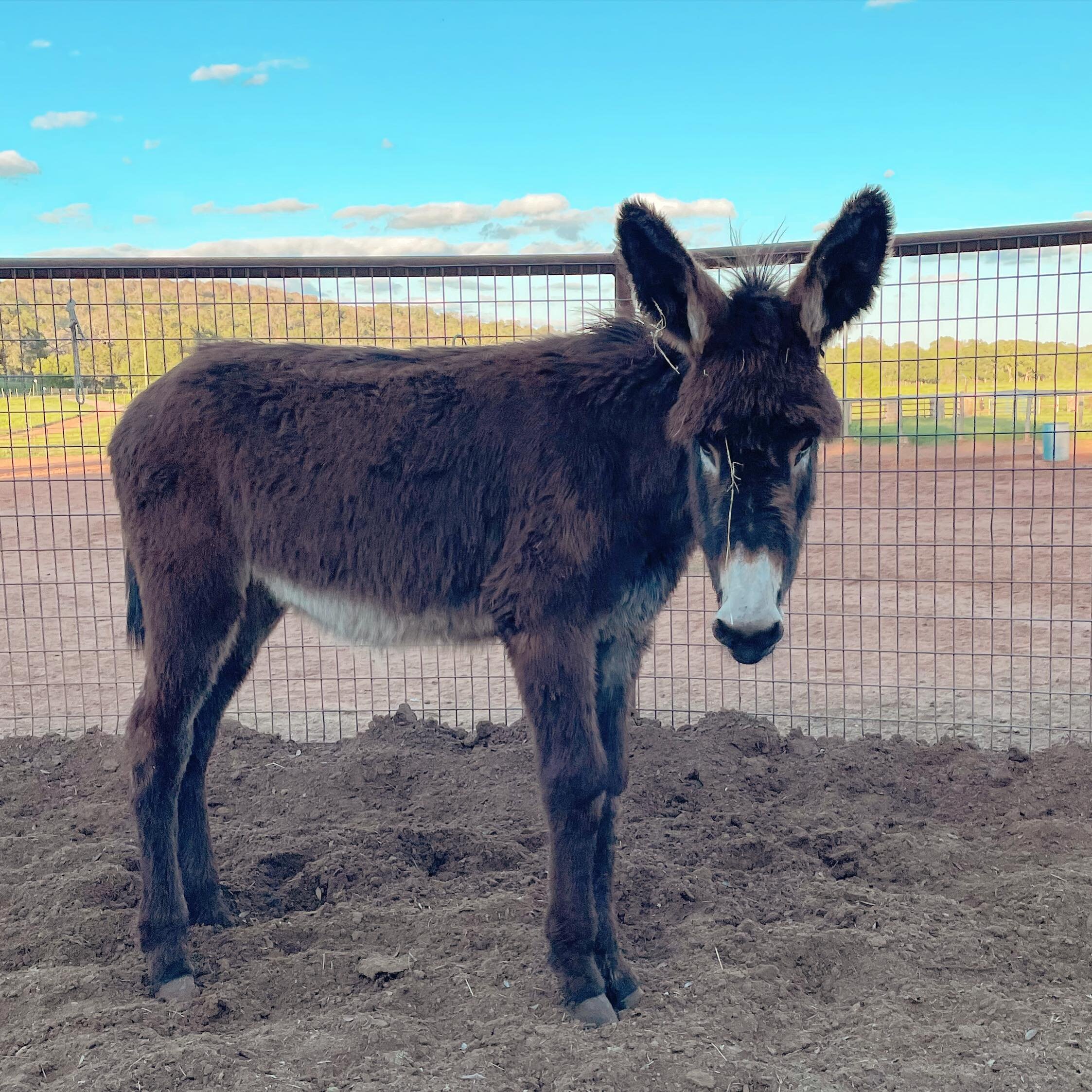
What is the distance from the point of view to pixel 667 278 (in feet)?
9.50

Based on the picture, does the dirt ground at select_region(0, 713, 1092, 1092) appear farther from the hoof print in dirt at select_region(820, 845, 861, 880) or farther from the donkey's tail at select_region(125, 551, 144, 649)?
the donkey's tail at select_region(125, 551, 144, 649)

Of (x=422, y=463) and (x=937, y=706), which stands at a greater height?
(x=422, y=463)

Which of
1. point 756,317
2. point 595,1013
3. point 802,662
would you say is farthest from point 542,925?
point 802,662

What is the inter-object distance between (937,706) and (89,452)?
678 cm

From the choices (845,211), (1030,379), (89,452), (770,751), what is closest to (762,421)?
(845,211)

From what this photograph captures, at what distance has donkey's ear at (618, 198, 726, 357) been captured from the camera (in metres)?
2.79

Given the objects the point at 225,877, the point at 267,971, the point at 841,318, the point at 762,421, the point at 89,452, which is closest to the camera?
the point at 762,421

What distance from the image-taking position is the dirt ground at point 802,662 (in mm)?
5625

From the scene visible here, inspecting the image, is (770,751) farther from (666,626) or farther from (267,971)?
(666,626)

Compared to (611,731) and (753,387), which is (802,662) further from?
(753,387)

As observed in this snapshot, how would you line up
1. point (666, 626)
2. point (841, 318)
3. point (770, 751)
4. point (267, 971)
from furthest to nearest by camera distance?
point (666, 626) < point (770, 751) < point (267, 971) < point (841, 318)

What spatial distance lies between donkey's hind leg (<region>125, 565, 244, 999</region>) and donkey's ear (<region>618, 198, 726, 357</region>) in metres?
1.89

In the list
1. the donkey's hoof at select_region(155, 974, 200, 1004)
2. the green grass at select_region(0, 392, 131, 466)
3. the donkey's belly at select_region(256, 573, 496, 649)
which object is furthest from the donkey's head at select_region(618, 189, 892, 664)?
the green grass at select_region(0, 392, 131, 466)

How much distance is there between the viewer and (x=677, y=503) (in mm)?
3062
